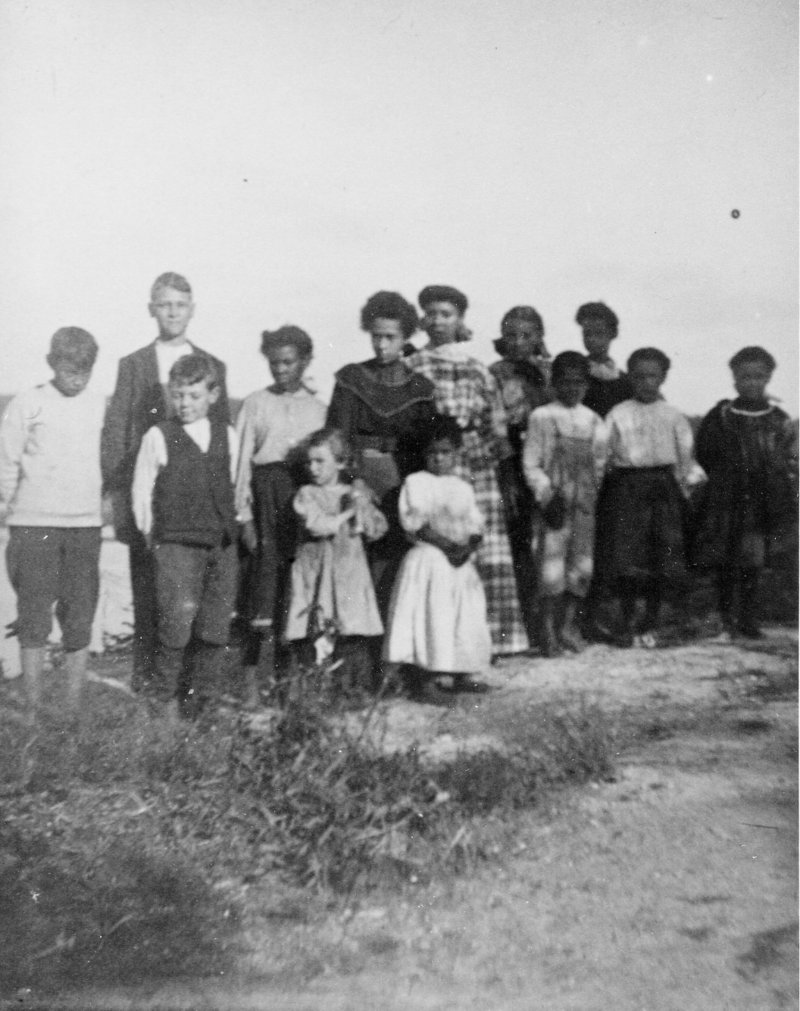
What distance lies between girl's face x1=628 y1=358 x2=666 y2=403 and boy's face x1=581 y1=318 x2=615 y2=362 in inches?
5.1

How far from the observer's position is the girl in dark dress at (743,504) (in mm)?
3502

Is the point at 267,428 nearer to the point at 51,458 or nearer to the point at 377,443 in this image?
the point at 377,443

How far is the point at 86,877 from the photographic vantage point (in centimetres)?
264

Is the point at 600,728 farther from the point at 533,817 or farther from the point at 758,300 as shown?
the point at 758,300

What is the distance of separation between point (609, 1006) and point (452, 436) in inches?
→ 70.9

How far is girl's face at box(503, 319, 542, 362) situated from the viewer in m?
3.31

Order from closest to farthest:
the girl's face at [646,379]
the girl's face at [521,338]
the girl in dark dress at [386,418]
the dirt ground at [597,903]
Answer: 1. the dirt ground at [597,903]
2. the girl in dark dress at [386,418]
3. the girl's face at [521,338]
4. the girl's face at [646,379]

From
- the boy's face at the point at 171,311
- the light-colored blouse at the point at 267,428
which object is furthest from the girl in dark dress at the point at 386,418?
the boy's face at the point at 171,311

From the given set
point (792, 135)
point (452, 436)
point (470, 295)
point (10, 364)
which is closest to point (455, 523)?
point (452, 436)

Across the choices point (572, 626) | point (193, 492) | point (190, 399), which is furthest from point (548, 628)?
point (190, 399)

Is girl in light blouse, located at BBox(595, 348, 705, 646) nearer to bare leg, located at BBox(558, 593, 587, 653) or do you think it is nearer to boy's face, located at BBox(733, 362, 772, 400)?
bare leg, located at BBox(558, 593, 587, 653)

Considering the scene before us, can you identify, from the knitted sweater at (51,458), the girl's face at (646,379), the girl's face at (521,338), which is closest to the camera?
the knitted sweater at (51,458)

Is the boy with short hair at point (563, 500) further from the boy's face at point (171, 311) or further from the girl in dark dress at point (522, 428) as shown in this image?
the boy's face at point (171, 311)

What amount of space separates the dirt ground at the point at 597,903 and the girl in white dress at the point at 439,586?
14 cm
